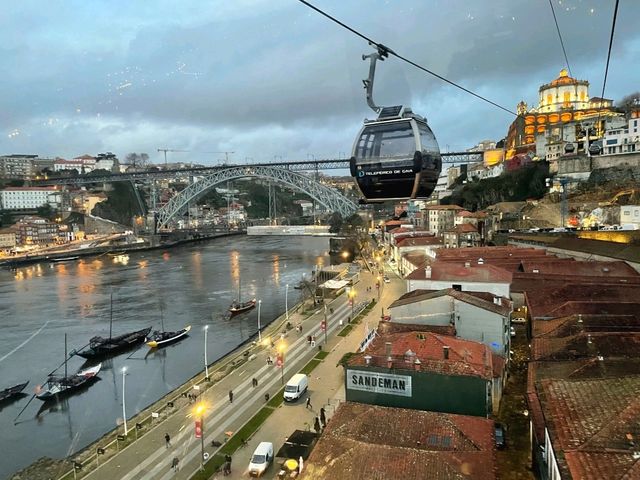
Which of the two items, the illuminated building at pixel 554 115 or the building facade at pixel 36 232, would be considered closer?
the illuminated building at pixel 554 115

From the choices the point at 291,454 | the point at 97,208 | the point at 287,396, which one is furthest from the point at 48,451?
the point at 97,208

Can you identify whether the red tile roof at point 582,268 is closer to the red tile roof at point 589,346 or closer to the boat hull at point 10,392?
the red tile roof at point 589,346

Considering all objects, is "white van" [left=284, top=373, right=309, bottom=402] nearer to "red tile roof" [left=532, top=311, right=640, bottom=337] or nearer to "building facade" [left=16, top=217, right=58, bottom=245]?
"red tile roof" [left=532, top=311, right=640, bottom=337]

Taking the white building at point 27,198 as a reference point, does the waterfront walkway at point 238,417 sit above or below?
below

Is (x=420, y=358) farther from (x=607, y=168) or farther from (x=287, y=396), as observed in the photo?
(x=607, y=168)

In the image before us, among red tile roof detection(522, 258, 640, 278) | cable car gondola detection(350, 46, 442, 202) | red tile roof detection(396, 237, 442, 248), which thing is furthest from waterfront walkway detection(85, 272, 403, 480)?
red tile roof detection(396, 237, 442, 248)

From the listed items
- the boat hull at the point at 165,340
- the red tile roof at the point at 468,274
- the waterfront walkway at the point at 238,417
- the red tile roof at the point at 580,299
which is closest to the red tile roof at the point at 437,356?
the waterfront walkway at the point at 238,417
